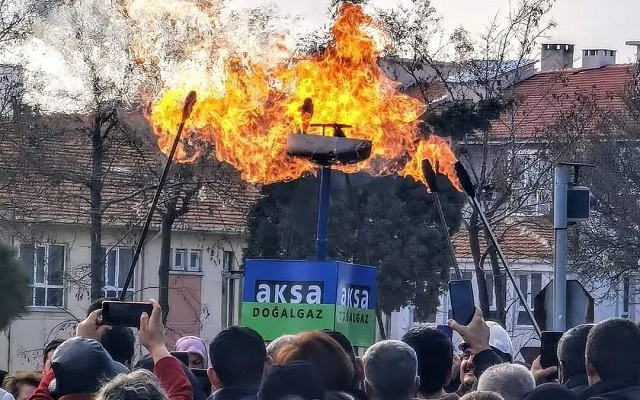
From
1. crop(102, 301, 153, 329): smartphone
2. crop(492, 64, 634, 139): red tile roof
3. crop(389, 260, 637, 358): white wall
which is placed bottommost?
crop(389, 260, 637, 358): white wall

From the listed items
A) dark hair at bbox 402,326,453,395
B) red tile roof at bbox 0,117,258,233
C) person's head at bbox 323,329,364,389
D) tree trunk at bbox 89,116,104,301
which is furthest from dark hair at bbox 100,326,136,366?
red tile roof at bbox 0,117,258,233

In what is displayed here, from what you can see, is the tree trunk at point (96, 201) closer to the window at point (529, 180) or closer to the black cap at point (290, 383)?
the window at point (529, 180)

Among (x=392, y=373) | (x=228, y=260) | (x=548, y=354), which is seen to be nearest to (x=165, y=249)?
(x=228, y=260)

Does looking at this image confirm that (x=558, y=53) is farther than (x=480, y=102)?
Yes

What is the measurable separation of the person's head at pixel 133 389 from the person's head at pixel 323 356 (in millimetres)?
2040

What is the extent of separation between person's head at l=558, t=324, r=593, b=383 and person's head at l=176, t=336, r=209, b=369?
121 inches

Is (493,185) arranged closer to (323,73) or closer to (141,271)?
(141,271)

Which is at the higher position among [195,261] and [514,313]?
[195,261]

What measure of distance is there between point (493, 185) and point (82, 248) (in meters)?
13.0

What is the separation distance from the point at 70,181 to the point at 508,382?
72.9 feet

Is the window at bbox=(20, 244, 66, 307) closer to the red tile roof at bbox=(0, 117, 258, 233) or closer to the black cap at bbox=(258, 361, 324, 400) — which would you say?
the red tile roof at bbox=(0, 117, 258, 233)

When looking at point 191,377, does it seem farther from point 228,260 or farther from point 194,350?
point 228,260

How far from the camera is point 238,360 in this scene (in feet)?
22.5

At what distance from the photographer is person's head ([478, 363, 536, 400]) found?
6594 millimetres
